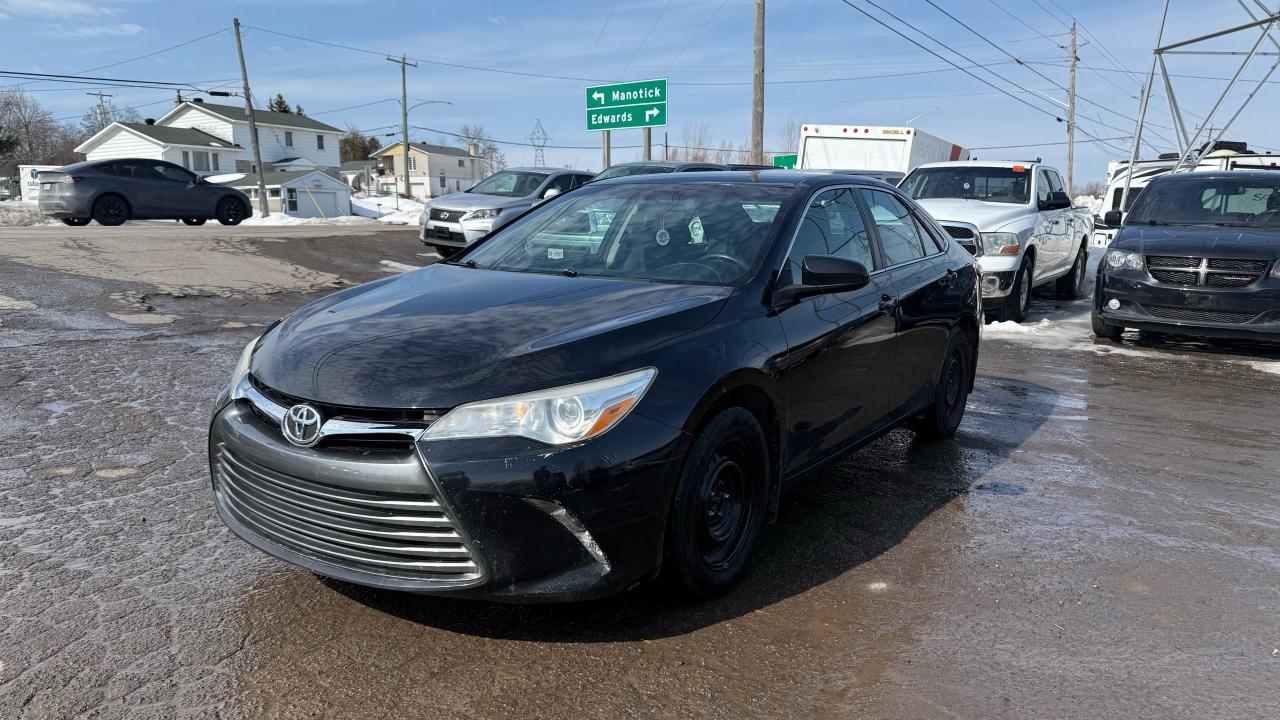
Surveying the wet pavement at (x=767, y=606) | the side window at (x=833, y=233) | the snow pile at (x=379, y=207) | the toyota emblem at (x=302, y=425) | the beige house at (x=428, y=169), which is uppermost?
the beige house at (x=428, y=169)

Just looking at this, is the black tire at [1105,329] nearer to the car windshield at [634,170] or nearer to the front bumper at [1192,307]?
the front bumper at [1192,307]

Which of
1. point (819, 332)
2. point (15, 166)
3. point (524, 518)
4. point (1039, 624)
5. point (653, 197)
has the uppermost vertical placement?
point (15, 166)

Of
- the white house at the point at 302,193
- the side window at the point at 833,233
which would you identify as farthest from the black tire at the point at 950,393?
the white house at the point at 302,193

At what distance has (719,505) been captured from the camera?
3.44 metres

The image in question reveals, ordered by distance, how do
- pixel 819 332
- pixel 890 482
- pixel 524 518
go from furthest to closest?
1. pixel 890 482
2. pixel 819 332
3. pixel 524 518

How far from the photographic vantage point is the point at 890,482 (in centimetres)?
500

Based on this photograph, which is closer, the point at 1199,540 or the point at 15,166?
the point at 1199,540

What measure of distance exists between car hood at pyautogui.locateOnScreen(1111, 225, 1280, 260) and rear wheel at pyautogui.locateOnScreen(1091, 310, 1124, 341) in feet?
2.59

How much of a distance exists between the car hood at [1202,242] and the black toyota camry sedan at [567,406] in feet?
20.2

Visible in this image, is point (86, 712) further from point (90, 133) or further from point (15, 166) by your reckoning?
→ point (90, 133)

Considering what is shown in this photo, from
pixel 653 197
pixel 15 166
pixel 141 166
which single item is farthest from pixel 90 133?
pixel 653 197

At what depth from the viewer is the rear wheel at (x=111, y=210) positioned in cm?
1859

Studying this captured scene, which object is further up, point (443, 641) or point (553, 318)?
point (553, 318)

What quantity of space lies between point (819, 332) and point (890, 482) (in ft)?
4.72
